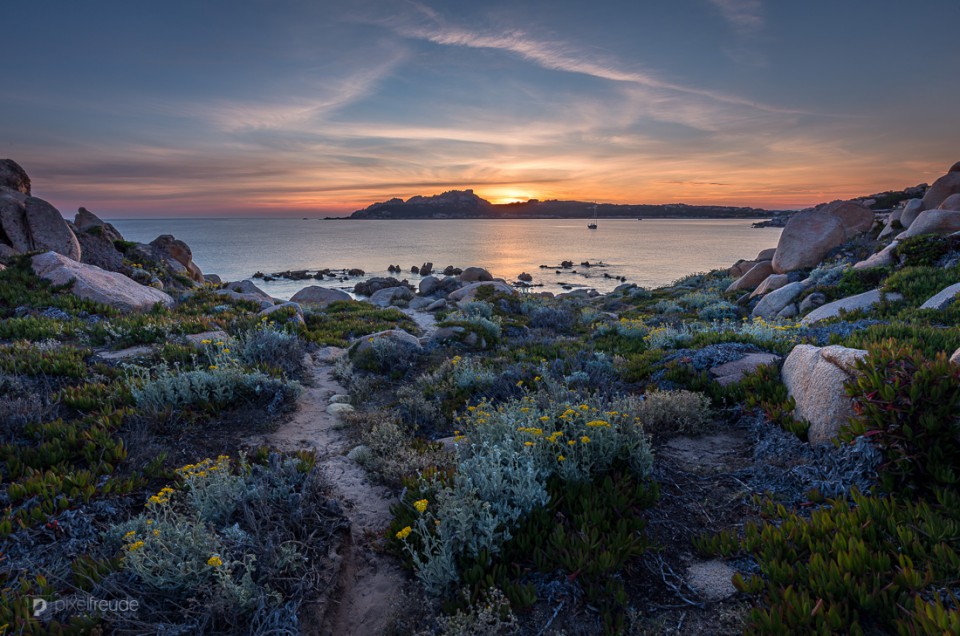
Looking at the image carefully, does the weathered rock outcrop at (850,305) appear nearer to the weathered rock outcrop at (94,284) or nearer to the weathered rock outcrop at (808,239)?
the weathered rock outcrop at (808,239)

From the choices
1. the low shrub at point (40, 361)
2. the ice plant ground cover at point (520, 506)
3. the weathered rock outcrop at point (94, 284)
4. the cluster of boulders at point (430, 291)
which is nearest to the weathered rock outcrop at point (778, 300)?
the ice plant ground cover at point (520, 506)

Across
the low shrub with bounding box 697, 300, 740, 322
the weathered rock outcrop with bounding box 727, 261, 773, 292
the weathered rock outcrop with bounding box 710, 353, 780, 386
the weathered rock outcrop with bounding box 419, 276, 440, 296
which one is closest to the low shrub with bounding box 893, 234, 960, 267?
the low shrub with bounding box 697, 300, 740, 322

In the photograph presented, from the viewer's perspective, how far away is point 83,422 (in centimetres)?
587

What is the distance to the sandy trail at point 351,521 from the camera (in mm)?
3572

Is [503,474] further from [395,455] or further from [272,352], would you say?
[272,352]

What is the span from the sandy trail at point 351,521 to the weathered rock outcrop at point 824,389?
4.81m

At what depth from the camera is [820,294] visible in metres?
15.1

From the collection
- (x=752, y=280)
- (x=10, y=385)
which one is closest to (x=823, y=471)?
(x=10, y=385)

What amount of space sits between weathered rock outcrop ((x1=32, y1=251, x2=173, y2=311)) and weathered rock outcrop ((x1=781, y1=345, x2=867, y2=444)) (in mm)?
16794

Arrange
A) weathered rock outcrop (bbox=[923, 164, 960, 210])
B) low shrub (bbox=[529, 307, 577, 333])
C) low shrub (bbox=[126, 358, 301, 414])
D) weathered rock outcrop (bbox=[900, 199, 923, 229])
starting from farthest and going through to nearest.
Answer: weathered rock outcrop (bbox=[923, 164, 960, 210]) → weathered rock outcrop (bbox=[900, 199, 923, 229]) → low shrub (bbox=[529, 307, 577, 333]) → low shrub (bbox=[126, 358, 301, 414])

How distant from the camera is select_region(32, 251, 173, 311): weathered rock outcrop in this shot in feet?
45.3

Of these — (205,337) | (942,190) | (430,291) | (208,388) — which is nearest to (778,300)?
(942,190)

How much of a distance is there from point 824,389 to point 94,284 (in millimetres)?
18644

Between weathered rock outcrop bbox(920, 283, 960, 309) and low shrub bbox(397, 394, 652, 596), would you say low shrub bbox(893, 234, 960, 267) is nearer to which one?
weathered rock outcrop bbox(920, 283, 960, 309)
